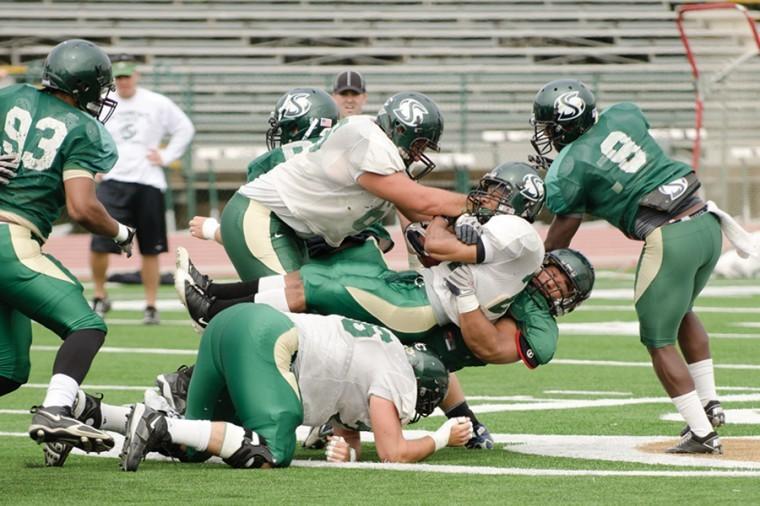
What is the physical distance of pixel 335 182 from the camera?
6273 millimetres

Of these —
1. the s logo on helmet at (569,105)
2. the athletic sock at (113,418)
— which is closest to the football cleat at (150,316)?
the athletic sock at (113,418)

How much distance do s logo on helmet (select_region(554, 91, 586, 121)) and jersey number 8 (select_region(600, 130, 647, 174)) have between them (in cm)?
18

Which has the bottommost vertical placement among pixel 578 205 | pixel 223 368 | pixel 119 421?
pixel 119 421

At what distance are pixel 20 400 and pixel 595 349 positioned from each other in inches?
165

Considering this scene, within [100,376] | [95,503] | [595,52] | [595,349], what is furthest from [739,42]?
[95,503]

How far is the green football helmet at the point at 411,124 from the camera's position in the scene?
623 centimetres

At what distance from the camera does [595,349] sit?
10.4 metres

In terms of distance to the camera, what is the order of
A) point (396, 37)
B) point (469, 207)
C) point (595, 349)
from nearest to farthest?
1. point (469, 207)
2. point (595, 349)
3. point (396, 37)

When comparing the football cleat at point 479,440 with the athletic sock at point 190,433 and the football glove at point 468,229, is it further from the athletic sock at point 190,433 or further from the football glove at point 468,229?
the athletic sock at point 190,433

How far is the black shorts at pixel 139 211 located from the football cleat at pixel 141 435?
682 cm

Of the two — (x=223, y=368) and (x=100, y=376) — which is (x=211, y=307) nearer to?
(x=223, y=368)

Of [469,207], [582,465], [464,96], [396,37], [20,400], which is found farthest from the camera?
[396,37]

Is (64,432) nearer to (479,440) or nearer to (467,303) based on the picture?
(467,303)

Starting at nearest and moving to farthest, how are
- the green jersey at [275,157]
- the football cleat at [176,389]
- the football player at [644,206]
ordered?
the football player at [644,206]
the football cleat at [176,389]
the green jersey at [275,157]
